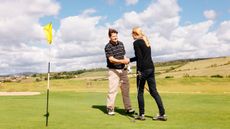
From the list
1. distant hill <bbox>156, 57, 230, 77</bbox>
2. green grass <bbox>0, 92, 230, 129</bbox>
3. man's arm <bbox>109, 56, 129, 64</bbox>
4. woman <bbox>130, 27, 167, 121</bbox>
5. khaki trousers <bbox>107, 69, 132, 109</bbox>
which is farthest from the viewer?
distant hill <bbox>156, 57, 230, 77</bbox>

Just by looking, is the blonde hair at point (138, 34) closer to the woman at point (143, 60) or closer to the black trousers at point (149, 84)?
the woman at point (143, 60)

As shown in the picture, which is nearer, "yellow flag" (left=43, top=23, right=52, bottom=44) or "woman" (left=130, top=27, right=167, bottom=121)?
"yellow flag" (left=43, top=23, right=52, bottom=44)

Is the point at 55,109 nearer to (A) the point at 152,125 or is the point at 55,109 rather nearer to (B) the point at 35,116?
(B) the point at 35,116

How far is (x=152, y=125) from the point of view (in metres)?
10.4

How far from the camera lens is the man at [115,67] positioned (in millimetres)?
12398

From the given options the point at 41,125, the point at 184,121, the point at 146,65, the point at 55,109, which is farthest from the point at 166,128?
the point at 55,109

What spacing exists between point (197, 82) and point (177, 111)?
3241cm

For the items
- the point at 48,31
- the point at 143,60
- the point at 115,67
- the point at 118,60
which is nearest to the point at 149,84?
the point at 143,60

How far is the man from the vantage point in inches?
488

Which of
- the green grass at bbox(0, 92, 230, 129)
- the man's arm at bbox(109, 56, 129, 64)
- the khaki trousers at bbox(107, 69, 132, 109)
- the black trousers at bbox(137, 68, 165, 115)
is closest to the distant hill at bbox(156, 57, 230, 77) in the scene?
the green grass at bbox(0, 92, 230, 129)

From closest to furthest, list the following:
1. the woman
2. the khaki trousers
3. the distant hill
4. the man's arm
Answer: the woman, the man's arm, the khaki trousers, the distant hill

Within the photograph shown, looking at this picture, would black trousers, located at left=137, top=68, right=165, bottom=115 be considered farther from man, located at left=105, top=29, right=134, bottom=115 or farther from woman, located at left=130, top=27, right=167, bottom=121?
man, located at left=105, top=29, right=134, bottom=115

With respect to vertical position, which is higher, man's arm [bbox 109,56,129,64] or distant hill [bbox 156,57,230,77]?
distant hill [bbox 156,57,230,77]

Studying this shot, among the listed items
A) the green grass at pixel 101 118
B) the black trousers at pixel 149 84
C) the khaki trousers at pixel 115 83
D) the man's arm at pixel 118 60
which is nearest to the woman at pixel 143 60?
the black trousers at pixel 149 84
